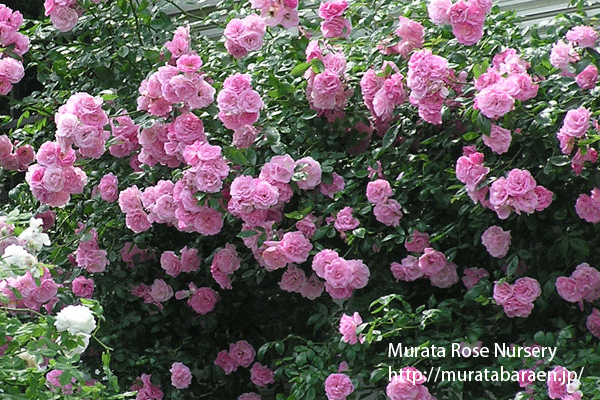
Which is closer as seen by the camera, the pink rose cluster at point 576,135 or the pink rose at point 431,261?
the pink rose cluster at point 576,135

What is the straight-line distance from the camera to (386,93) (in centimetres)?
236

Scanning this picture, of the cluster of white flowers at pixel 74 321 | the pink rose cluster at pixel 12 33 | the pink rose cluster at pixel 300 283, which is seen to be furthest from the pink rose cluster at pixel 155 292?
the cluster of white flowers at pixel 74 321

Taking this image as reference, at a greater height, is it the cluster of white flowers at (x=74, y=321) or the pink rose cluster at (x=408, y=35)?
the pink rose cluster at (x=408, y=35)

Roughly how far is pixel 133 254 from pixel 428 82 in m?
1.04

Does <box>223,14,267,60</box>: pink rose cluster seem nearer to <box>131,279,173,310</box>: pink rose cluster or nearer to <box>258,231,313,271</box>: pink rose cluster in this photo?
<box>258,231,313,271</box>: pink rose cluster

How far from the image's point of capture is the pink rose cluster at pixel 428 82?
7.37 ft

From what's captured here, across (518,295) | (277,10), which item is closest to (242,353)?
(518,295)

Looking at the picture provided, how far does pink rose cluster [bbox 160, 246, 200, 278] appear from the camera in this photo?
2662 millimetres

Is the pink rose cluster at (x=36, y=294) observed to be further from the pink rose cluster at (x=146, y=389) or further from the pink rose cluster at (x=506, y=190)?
the pink rose cluster at (x=506, y=190)

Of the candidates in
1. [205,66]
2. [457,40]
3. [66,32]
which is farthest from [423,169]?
[66,32]

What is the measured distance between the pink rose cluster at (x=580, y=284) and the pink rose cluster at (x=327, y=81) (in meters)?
0.73

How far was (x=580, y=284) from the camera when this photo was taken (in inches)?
87.2

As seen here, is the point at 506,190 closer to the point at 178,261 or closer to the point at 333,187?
the point at 333,187

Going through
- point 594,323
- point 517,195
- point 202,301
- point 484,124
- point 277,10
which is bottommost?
point 202,301
